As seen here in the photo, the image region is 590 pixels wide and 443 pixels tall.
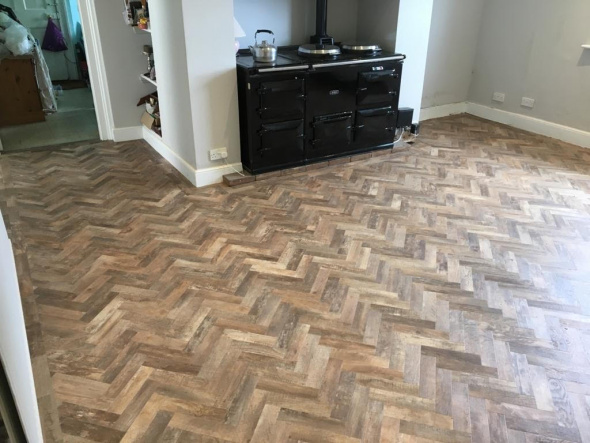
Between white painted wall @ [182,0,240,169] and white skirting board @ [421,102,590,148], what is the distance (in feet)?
Answer: 8.40

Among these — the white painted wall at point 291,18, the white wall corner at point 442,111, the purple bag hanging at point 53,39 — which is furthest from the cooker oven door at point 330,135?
the purple bag hanging at point 53,39

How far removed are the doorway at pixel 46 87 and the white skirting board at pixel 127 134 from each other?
261 mm

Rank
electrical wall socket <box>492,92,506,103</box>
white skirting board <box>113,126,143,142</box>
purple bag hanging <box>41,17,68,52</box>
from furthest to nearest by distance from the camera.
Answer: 1. purple bag hanging <box>41,17,68,52</box>
2. electrical wall socket <box>492,92,506,103</box>
3. white skirting board <box>113,126,143,142</box>

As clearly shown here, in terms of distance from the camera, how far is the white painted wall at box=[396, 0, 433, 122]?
4234 millimetres

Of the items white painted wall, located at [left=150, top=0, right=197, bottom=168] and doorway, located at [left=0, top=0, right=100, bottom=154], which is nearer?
white painted wall, located at [left=150, top=0, right=197, bottom=168]

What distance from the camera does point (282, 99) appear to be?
12.2 feet

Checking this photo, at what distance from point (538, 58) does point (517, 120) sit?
2.06 feet

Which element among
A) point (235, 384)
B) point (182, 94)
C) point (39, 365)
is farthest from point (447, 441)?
point (182, 94)

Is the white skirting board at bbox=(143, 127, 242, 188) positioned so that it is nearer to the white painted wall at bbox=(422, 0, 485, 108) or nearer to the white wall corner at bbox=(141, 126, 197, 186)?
the white wall corner at bbox=(141, 126, 197, 186)

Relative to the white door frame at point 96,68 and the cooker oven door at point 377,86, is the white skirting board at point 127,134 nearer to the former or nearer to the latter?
the white door frame at point 96,68

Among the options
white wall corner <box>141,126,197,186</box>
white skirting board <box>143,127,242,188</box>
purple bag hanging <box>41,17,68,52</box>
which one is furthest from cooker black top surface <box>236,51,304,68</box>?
purple bag hanging <box>41,17,68,52</box>

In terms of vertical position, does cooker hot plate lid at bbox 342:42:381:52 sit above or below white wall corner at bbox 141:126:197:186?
above

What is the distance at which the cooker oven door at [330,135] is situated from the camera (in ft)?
13.1

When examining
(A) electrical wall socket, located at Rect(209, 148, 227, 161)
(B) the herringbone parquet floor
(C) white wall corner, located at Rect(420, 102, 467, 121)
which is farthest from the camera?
(C) white wall corner, located at Rect(420, 102, 467, 121)
